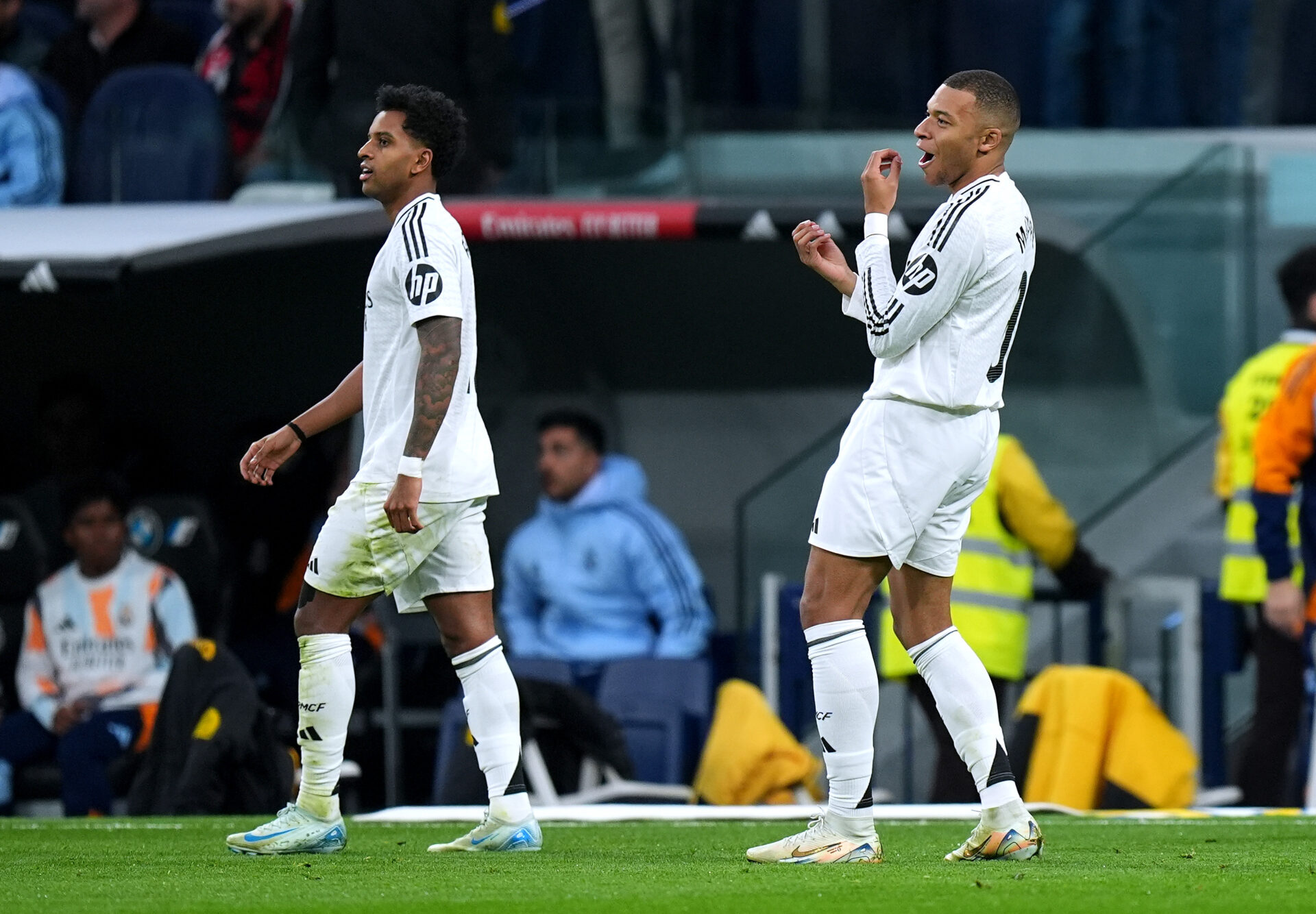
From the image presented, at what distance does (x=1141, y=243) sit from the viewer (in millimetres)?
10148

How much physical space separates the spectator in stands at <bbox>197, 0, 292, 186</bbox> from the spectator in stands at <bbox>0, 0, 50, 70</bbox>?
1.02 m

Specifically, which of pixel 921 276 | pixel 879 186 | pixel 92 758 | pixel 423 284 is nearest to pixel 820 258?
pixel 879 186

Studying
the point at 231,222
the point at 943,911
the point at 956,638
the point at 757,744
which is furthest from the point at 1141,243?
the point at 943,911

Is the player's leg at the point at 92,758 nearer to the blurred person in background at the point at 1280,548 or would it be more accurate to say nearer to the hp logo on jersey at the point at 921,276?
the blurred person in background at the point at 1280,548

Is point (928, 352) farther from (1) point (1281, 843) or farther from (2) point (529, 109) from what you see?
(2) point (529, 109)

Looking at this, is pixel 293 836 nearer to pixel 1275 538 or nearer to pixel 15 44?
pixel 1275 538

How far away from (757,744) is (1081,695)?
3.79ft

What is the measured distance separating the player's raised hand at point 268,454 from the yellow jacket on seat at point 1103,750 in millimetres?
3437

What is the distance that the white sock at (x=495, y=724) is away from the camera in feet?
19.5

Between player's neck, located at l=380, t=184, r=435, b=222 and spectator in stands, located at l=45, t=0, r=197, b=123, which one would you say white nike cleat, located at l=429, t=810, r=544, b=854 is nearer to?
player's neck, located at l=380, t=184, r=435, b=222

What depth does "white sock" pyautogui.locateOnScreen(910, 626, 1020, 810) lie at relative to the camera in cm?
539

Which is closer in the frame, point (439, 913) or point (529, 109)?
point (439, 913)

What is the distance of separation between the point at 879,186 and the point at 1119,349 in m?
4.85

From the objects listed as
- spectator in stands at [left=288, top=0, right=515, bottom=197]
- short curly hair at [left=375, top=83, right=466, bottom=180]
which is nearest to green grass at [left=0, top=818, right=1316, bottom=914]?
short curly hair at [left=375, top=83, right=466, bottom=180]
